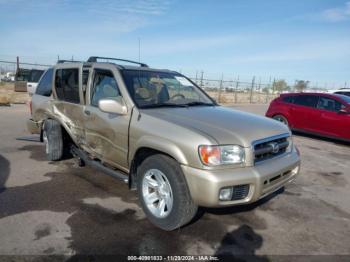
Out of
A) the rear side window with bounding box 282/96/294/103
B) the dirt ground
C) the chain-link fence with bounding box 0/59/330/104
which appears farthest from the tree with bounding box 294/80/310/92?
the dirt ground

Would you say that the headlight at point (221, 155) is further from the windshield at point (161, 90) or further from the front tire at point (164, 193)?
the windshield at point (161, 90)

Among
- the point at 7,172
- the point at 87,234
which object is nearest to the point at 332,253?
the point at 87,234

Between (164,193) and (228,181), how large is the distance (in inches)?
32.8

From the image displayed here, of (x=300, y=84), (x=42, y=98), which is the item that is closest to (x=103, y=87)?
(x=42, y=98)

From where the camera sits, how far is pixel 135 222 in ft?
11.7

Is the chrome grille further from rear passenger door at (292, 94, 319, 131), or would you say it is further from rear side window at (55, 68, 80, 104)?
rear passenger door at (292, 94, 319, 131)

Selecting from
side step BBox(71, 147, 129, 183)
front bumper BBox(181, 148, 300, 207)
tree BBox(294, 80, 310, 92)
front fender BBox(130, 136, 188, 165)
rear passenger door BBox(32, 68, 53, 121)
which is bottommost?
side step BBox(71, 147, 129, 183)

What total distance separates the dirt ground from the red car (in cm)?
431

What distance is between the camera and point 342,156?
771 centimetres

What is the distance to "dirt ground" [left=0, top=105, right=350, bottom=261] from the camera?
3.04m

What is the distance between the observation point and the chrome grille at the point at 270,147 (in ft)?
10.7

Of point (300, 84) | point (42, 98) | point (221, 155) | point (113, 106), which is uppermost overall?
point (300, 84)

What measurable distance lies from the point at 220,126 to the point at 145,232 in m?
1.46

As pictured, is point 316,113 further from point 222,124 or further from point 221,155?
point 221,155
